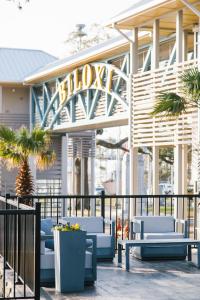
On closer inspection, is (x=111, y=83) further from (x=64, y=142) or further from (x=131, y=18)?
(x=64, y=142)

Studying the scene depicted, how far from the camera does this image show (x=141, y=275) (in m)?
10.5

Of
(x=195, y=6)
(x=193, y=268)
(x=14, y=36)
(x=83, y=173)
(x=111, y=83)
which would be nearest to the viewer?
(x=193, y=268)

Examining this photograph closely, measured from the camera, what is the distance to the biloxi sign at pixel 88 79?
2200cm

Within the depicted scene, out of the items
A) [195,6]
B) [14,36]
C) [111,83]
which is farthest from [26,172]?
[14,36]

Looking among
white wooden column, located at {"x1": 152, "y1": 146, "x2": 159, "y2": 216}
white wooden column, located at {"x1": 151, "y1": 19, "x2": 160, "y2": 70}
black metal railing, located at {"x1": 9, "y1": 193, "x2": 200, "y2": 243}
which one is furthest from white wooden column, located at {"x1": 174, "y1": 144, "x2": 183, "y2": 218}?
white wooden column, located at {"x1": 151, "y1": 19, "x2": 160, "y2": 70}

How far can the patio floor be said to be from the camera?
9.01 m

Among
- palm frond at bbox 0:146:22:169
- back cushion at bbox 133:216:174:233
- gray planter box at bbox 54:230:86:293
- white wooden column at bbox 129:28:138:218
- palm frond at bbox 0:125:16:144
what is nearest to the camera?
gray planter box at bbox 54:230:86:293

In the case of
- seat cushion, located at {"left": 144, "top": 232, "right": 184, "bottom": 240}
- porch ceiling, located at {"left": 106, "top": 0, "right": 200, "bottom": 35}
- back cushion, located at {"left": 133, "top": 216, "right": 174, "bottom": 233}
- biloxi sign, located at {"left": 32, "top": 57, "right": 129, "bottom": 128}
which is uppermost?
porch ceiling, located at {"left": 106, "top": 0, "right": 200, "bottom": 35}

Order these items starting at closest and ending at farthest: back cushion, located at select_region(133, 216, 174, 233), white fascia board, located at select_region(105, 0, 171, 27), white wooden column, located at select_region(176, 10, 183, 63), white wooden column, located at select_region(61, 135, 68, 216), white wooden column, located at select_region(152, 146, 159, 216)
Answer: back cushion, located at select_region(133, 216, 174, 233) < white fascia board, located at select_region(105, 0, 171, 27) < white wooden column, located at select_region(176, 10, 183, 63) < white wooden column, located at select_region(152, 146, 159, 216) < white wooden column, located at select_region(61, 135, 68, 216)

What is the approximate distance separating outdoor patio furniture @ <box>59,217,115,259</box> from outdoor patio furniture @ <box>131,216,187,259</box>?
485mm

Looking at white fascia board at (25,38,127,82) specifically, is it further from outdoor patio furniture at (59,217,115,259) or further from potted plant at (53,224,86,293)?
potted plant at (53,224,86,293)

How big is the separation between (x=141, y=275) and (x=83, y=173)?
80.8 ft

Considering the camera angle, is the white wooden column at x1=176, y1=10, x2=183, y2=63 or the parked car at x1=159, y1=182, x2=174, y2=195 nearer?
the white wooden column at x1=176, y1=10, x2=183, y2=63

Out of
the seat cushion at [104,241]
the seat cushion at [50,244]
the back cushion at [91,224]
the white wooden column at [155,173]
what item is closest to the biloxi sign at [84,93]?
the white wooden column at [155,173]
